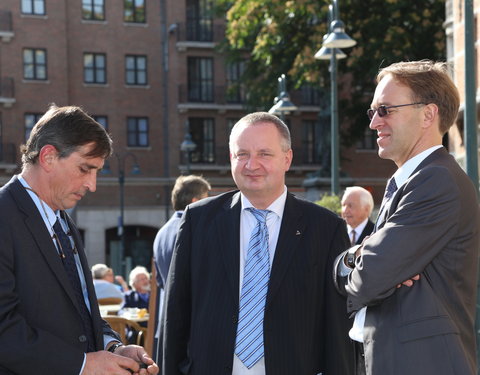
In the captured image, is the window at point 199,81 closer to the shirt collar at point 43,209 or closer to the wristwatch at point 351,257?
the shirt collar at point 43,209

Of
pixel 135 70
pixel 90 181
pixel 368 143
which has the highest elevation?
pixel 135 70

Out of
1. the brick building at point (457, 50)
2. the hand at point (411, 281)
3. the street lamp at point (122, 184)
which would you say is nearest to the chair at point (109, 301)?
the hand at point (411, 281)

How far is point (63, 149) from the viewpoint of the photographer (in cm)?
355

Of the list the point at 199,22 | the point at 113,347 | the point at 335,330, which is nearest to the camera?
the point at 113,347

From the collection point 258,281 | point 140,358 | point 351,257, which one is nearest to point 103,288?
point 258,281

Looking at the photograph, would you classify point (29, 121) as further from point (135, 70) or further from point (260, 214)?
point (260, 214)

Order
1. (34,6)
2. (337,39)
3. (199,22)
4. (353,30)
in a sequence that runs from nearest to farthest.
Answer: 1. (337,39)
2. (353,30)
3. (34,6)
4. (199,22)

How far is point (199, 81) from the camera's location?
129ft

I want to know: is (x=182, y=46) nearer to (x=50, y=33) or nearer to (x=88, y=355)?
(x=50, y=33)

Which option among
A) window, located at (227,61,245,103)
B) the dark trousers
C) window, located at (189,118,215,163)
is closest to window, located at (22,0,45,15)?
window, located at (189,118,215,163)

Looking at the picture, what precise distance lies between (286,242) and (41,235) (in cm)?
131

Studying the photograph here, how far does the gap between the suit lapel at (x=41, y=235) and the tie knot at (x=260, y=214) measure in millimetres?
1150

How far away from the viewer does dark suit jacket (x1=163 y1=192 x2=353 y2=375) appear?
3.97 metres

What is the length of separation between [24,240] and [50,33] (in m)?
34.7
